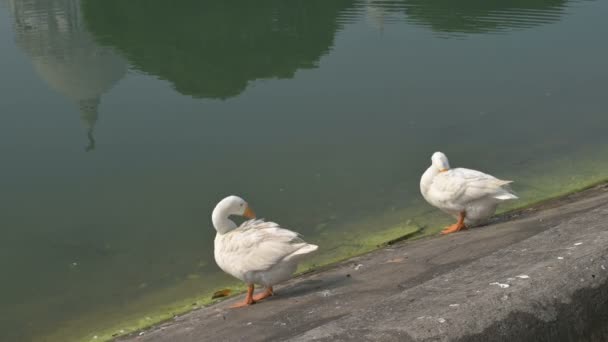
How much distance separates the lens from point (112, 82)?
74.3ft

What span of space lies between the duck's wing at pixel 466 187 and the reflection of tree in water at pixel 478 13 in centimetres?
1554

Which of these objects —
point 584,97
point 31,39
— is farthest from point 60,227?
point 31,39

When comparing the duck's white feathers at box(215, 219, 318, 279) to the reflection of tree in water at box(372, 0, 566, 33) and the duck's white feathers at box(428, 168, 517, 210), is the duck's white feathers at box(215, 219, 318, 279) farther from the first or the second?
the reflection of tree in water at box(372, 0, 566, 33)

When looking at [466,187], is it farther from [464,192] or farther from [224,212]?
[224,212]

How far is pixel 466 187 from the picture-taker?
8641mm

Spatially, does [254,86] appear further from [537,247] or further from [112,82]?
[537,247]

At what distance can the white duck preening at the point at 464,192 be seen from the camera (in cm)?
859

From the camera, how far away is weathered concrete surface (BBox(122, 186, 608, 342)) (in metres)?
4.21

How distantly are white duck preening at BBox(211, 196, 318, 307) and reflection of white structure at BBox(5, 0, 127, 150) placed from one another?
34.7ft

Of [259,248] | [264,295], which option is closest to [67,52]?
[264,295]

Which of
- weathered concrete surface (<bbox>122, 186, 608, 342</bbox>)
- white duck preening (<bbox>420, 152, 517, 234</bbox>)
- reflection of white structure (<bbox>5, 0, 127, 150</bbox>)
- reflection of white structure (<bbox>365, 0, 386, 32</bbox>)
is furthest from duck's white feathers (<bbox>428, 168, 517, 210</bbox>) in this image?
reflection of white structure (<bbox>365, 0, 386, 32</bbox>)

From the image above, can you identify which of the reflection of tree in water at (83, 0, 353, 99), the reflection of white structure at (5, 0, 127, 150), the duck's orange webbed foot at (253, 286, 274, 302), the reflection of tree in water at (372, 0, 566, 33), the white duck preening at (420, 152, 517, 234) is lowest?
the reflection of white structure at (5, 0, 127, 150)

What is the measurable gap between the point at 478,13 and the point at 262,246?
21.0m

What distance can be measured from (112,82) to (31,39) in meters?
3.69
